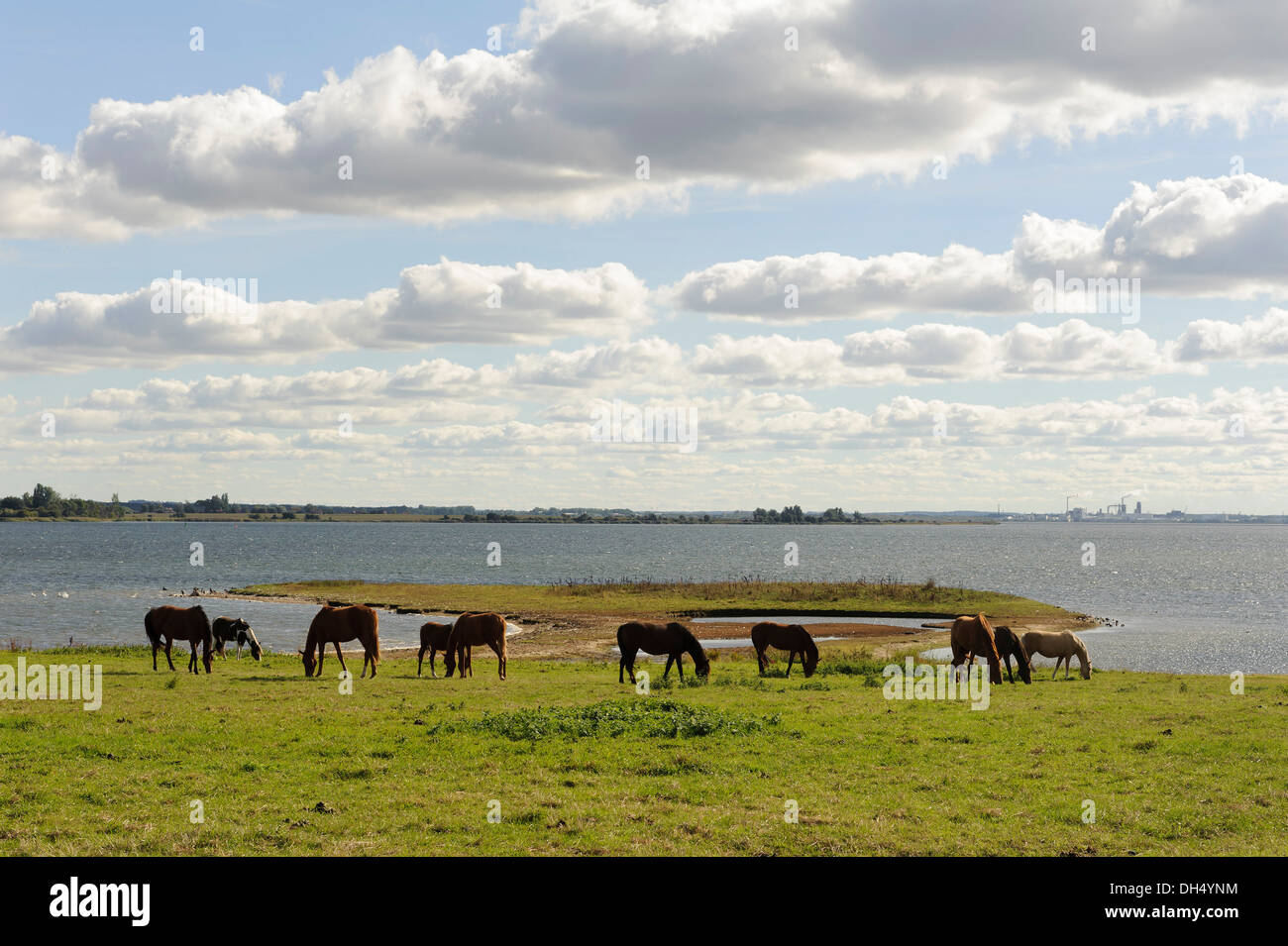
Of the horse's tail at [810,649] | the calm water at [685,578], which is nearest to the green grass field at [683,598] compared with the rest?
the calm water at [685,578]

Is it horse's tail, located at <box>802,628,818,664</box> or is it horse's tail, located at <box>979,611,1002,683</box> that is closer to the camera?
horse's tail, located at <box>979,611,1002,683</box>

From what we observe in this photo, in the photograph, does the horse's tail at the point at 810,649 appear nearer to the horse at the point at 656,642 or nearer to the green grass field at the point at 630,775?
the horse at the point at 656,642

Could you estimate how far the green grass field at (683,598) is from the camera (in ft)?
259

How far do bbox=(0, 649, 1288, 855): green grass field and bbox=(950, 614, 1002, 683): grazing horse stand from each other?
6780 millimetres

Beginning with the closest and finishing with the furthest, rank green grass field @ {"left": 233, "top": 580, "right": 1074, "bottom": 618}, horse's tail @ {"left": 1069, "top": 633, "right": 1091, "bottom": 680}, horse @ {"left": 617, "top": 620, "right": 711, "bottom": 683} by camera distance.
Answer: horse @ {"left": 617, "top": 620, "right": 711, "bottom": 683}, horse's tail @ {"left": 1069, "top": 633, "right": 1091, "bottom": 680}, green grass field @ {"left": 233, "top": 580, "right": 1074, "bottom": 618}

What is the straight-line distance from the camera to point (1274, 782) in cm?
1683

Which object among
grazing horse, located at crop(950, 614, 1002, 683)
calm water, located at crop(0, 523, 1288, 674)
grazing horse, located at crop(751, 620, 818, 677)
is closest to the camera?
grazing horse, located at crop(950, 614, 1002, 683)

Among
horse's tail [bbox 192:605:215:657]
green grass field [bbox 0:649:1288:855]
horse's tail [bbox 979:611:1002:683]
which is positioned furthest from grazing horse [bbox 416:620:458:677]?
horse's tail [bbox 979:611:1002:683]

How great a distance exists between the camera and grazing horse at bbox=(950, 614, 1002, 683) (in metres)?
33.6

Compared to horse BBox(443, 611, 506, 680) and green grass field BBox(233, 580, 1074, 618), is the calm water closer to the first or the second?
green grass field BBox(233, 580, 1074, 618)

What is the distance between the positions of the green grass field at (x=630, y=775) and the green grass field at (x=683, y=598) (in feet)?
171

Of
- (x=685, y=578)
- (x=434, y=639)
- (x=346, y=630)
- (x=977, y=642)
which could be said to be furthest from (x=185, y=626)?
(x=685, y=578)

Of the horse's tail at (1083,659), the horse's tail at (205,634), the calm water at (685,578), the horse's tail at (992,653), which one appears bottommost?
the calm water at (685,578)
